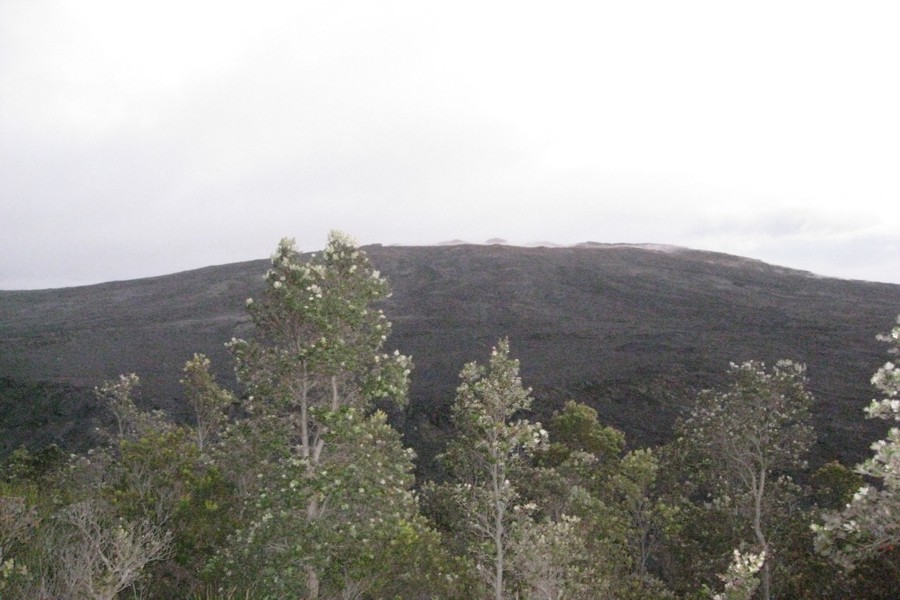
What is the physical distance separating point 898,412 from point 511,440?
525cm

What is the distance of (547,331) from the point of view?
55094 millimetres

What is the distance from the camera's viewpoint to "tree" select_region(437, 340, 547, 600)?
10445 millimetres

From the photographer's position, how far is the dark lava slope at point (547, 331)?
39875mm

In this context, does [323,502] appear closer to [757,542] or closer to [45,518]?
[45,518]

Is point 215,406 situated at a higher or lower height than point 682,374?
higher

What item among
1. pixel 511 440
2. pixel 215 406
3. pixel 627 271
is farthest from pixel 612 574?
pixel 627 271

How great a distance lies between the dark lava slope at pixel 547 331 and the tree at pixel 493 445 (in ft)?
79.2

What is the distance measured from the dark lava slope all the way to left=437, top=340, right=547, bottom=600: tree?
2413cm

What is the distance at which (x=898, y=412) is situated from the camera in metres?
6.58

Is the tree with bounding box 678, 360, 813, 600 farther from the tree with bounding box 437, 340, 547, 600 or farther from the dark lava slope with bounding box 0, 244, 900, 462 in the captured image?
the dark lava slope with bounding box 0, 244, 900, 462

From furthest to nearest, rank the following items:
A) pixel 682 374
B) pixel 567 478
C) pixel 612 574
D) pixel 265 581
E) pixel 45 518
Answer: pixel 682 374 → pixel 567 478 → pixel 612 574 → pixel 45 518 → pixel 265 581

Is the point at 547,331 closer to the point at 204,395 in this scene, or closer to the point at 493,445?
the point at 204,395

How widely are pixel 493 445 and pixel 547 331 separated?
4528 centimetres

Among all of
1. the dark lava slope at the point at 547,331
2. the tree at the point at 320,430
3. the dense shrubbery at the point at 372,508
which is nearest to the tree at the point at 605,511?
the dense shrubbery at the point at 372,508
